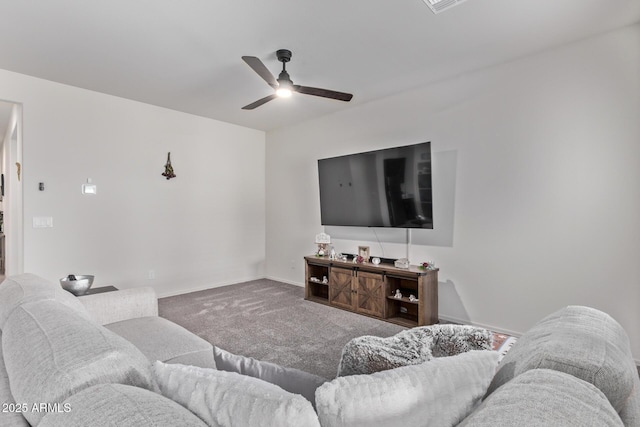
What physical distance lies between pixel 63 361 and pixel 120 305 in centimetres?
169

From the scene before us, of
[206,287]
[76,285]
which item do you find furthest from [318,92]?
[206,287]

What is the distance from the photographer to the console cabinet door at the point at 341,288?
13.4 feet

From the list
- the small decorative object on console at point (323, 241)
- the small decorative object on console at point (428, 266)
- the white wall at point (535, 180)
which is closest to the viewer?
the white wall at point (535, 180)

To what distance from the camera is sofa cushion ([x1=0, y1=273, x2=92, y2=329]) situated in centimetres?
129

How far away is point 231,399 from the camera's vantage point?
699 mm

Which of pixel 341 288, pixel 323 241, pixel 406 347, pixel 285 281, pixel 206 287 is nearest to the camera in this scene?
pixel 406 347

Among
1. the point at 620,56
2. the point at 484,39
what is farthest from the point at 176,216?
the point at 620,56

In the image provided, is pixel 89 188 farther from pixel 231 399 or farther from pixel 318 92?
pixel 231 399

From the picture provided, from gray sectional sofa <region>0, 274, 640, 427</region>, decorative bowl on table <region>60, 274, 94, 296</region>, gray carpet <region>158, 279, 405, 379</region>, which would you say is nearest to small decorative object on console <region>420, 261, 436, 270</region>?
gray carpet <region>158, 279, 405, 379</region>

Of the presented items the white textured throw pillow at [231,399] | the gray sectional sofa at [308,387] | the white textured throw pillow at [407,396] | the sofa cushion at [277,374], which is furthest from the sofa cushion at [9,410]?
the white textured throw pillow at [407,396]

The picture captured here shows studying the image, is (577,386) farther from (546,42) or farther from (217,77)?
(217,77)

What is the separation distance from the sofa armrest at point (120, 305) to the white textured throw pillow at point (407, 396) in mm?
2082

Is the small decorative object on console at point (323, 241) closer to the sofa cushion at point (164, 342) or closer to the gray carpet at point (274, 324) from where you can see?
the gray carpet at point (274, 324)

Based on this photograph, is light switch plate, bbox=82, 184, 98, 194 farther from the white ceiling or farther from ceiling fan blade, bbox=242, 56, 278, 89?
ceiling fan blade, bbox=242, 56, 278, 89
